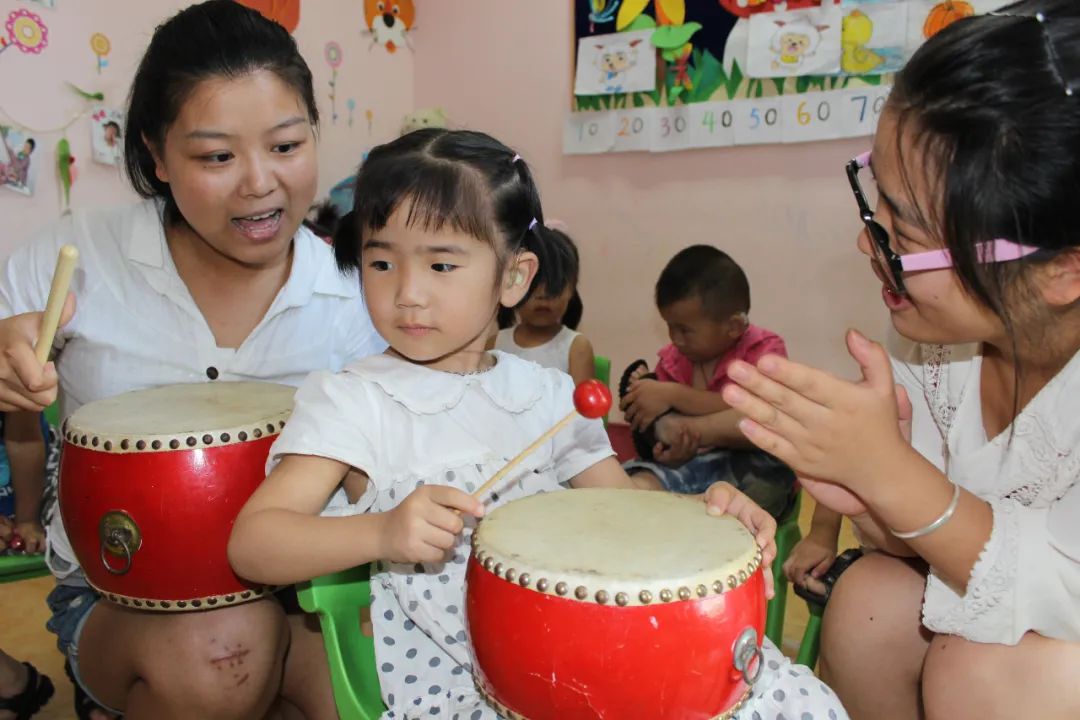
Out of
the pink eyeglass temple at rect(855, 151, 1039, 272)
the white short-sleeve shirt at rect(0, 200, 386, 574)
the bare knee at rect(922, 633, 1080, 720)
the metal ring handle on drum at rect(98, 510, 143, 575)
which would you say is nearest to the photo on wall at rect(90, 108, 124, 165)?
the white short-sleeve shirt at rect(0, 200, 386, 574)

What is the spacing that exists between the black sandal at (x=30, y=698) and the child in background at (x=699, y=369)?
1.12 meters

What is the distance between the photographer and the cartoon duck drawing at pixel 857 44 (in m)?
2.63

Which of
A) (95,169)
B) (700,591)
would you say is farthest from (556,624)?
(95,169)

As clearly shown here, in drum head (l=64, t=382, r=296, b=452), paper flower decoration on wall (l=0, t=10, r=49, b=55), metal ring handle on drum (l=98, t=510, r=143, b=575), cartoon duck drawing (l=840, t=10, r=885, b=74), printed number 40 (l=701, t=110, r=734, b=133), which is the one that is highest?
cartoon duck drawing (l=840, t=10, r=885, b=74)

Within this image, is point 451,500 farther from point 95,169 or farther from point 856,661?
point 95,169

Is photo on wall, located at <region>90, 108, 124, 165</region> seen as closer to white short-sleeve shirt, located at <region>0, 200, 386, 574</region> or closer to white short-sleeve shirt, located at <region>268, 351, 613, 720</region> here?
white short-sleeve shirt, located at <region>0, 200, 386, 574</region>

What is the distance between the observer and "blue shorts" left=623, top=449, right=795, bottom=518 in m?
1.74

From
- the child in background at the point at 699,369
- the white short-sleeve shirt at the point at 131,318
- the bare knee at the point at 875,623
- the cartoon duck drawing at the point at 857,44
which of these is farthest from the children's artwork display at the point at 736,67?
the white short-sleeve shirt at the point at 131,318

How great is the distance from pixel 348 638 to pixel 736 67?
96.3 inches

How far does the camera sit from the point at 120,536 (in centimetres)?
103

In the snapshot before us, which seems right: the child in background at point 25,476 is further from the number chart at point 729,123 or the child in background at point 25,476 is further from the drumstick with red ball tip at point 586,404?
the number chart at point 729,123

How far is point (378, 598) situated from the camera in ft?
3.29

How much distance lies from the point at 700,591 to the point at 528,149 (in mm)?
3000

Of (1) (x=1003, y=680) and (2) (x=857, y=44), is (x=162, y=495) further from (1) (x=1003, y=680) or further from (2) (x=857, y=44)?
(2) (x=857, y=44)
